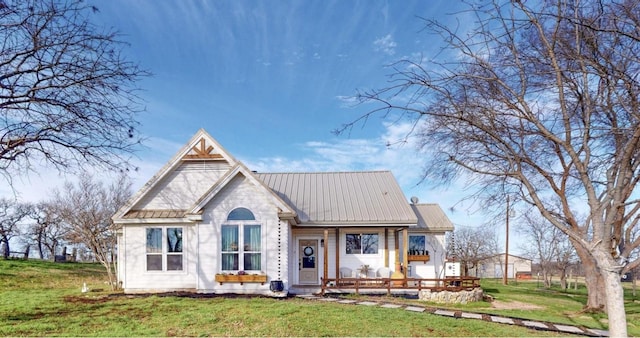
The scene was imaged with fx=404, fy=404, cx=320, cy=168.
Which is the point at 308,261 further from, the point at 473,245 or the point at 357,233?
the point at 473,245

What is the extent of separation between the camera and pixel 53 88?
8500 mm

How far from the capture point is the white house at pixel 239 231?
14555 mm

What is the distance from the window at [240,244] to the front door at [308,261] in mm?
3513

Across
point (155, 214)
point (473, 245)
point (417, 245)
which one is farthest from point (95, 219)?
point (473, 245)

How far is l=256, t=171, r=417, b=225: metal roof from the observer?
17.0m

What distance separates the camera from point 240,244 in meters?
14.6

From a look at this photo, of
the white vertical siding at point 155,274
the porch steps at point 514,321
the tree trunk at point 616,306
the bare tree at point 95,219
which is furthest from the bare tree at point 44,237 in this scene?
the tree trunk at point 616,306

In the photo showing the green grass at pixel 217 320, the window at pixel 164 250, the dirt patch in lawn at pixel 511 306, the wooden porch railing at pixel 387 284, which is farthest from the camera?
the wooden porch railing at pixel 387 284

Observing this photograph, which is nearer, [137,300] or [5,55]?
[5,55]

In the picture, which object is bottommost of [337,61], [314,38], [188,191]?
[188,191]

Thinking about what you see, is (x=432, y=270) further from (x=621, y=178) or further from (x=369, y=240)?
(x=621, y=178)

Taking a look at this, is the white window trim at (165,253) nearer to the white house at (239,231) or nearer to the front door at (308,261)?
the white house at (239,231)

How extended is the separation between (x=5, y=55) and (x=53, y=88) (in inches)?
39.3

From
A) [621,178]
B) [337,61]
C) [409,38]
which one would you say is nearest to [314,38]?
[337,61]
